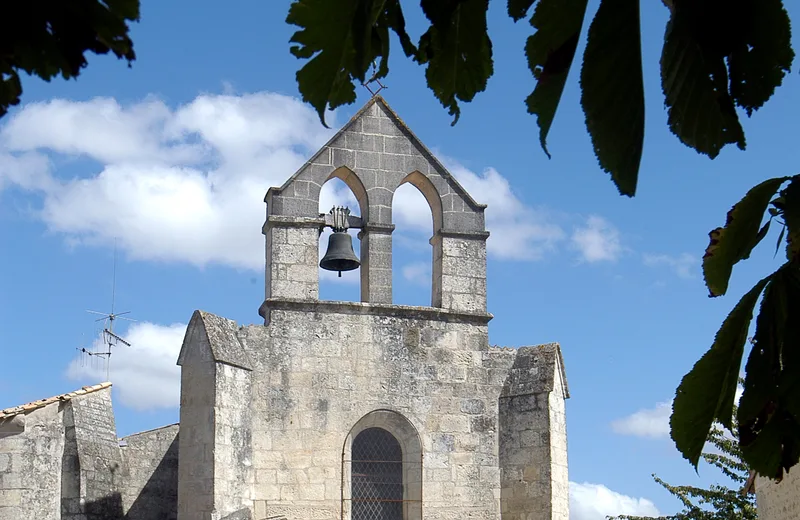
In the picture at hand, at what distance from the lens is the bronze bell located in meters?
12.9

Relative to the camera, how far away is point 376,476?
12.7m

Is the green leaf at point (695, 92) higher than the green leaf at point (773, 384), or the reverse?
the green leaf at point (695, 92)

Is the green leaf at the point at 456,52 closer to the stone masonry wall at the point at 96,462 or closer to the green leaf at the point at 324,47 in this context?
the green leaf at the point at 324,47

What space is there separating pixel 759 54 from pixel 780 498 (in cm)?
1126

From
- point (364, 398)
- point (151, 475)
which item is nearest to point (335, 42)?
point (364, 398)

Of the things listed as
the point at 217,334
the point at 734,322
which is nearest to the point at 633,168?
the point at 734,322

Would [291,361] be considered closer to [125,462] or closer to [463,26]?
[125,462]

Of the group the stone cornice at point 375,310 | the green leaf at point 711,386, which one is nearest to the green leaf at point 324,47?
the green leaf at point 711,386

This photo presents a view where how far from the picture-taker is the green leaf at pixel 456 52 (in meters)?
1.78

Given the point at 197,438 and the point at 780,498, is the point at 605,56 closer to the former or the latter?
the point at 197,438

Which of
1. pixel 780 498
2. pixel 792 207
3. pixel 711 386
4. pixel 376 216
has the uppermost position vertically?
pixel 376 216

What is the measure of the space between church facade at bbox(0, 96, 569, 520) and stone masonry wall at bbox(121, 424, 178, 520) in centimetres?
22

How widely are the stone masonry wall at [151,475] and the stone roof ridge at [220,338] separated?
1.91 metres

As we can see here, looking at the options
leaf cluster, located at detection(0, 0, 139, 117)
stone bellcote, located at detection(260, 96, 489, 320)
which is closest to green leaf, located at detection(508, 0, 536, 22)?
leaf cluster, located at detection(0, 0, 139, 117)
